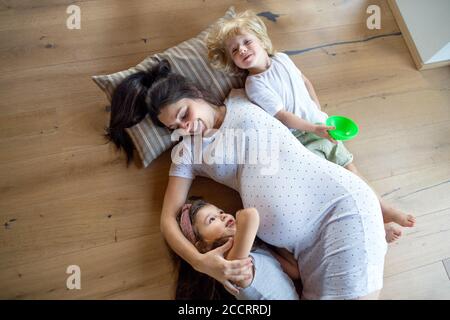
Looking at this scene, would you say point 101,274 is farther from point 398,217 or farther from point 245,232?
point 398,217

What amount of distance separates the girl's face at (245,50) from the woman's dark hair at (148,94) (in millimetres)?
150

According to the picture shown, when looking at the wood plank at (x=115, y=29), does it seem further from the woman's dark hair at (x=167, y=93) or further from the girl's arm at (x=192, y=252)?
the girl's arm at (x=192, y=252)

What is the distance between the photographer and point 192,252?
32.9 inches

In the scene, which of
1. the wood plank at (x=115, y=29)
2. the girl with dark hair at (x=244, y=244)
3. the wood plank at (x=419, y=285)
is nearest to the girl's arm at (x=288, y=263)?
the girl with dark hair at (x=244, y=244)

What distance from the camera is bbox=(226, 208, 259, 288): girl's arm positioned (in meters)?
0.72

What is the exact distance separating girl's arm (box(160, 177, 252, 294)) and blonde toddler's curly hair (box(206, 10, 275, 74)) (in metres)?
0.40

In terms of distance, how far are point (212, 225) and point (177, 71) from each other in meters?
0.52

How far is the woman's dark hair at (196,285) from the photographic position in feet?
2.93

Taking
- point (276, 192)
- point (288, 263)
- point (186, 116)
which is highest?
point (186, 116)

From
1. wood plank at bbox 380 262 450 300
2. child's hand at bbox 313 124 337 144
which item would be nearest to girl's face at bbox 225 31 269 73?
child's hand at bbox 313 124 337 144

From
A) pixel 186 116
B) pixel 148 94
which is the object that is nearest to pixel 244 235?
pixel 186 116

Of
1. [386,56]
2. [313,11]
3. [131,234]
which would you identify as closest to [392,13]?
[386,56]

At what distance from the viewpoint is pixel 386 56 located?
4.19 feet
